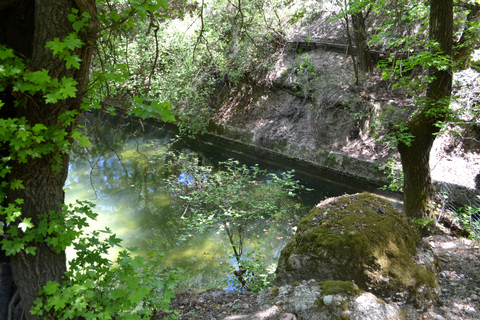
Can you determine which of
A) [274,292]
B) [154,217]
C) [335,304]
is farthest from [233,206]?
[335,304]

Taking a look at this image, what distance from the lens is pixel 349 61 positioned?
41.8 ft

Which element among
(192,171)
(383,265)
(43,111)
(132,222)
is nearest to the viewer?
(43,111)

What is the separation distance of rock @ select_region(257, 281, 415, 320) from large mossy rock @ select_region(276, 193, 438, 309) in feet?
1.16

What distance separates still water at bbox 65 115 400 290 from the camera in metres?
5.74

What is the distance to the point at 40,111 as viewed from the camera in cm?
217

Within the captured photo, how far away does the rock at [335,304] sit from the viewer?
98.5 inches

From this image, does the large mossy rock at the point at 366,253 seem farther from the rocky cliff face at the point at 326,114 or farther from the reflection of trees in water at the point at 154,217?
the rocky cliff face at the point at 326,114

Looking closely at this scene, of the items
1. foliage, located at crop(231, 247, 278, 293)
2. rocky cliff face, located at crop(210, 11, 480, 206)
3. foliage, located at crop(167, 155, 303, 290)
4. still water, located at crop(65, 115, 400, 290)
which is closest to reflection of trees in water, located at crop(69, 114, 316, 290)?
still water, located at crop(65, 115, 400, 290)

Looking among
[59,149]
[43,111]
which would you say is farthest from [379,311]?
[43,111]

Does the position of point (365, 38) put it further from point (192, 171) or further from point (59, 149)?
point (59, 149)

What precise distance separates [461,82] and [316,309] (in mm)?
7347

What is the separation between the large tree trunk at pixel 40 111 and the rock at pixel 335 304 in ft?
6.71

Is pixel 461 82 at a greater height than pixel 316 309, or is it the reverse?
pixel 461 82

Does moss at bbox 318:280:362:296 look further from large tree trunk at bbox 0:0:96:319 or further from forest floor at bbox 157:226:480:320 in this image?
large tree trunk at bbox 0:0:96:319
